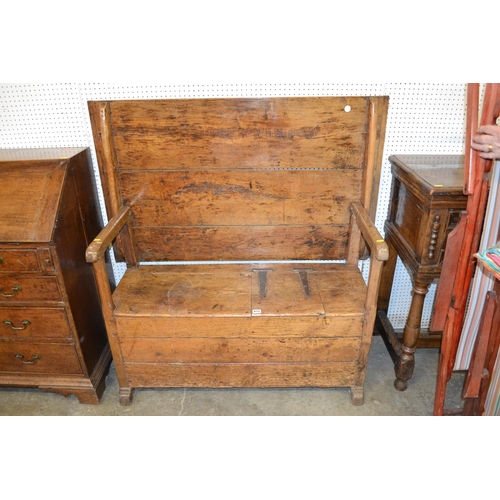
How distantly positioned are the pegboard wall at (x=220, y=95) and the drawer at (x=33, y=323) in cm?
78

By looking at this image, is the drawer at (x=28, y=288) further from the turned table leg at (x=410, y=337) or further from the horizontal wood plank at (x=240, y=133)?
the turned table leg at (x=410, y=337)

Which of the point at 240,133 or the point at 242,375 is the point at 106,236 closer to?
the point at 240,133

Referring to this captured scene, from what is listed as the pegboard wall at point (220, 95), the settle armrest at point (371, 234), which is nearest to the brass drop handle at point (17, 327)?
the pegboard wall at point (220, 95)

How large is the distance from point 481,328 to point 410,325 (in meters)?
0.50

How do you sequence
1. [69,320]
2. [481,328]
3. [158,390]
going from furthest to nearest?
[158,390], [69,320], [481,328]

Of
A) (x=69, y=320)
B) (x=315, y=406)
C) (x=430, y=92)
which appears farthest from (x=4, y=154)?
(x=430, y=92)

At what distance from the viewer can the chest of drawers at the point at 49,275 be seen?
71.3 inches

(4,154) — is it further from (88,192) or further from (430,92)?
(430,92)

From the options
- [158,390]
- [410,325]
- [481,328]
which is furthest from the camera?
[158,390]

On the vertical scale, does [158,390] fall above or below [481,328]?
below

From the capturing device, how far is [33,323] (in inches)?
77.9

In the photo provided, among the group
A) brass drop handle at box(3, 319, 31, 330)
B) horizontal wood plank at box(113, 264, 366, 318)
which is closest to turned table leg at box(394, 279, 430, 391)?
horizontal wood plank at box(113, 264, 366, 318)

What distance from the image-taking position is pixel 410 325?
2111mm

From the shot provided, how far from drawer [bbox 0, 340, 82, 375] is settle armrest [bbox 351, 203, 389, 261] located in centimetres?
148
